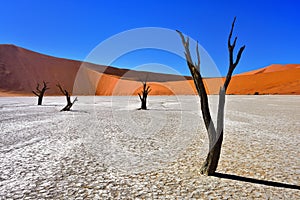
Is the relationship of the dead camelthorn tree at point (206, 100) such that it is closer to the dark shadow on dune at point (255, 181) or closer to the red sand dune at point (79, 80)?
the dark shadow on dune at point (255, 181)

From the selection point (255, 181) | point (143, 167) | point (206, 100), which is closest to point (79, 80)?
point (143, 167)

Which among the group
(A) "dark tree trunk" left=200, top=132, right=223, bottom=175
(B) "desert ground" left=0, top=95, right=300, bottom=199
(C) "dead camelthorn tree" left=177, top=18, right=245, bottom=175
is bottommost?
(B) "desert ground" left=0, top=95, right=300, bottom=199

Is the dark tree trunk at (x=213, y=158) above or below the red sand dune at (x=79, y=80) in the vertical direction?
below

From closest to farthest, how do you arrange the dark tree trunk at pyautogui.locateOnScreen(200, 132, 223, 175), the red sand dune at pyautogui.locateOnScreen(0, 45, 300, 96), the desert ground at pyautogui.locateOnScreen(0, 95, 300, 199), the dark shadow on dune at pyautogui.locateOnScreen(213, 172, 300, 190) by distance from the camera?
the desert ground at pyautogui.locateOnScreen(0, 95, 300, 199), the dark shadow on dune at pyautogui.locateOnScreen(213, 172, 300, 190), the dark tree trunk at pyautogui.locateOnScreen(200, 132, 223, 175), the red sand dune at pyautogui.locateOnScreen(0, 45, 300, 96)

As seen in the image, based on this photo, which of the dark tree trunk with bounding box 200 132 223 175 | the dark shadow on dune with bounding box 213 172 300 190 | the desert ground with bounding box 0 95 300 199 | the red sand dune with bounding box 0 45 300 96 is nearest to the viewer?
the desert ground with bounding box 0 95 300 199

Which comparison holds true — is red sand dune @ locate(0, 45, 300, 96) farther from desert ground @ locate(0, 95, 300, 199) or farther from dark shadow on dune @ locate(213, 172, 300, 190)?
dark shadow on dune @ locate(213, 172, 300, 190)

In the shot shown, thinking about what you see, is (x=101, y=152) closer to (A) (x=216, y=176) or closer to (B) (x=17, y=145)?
(B) (x=17, y=145)

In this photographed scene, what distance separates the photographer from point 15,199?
11.6 ft

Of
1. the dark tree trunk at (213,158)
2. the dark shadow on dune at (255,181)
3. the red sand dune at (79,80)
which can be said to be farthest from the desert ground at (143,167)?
the red sand dune at (79,80)

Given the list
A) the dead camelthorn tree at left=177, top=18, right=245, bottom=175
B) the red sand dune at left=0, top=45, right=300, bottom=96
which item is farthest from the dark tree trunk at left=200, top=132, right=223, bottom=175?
the red sand dune at left=0, top=45, right=300, bottom=96

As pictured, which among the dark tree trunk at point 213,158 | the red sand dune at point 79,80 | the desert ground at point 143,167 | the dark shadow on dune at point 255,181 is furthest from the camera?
the red sand dune at point 79,80

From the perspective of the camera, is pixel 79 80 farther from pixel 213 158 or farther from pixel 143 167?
pixel 213 158

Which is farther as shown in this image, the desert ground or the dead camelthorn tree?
the dead camelthorn tree

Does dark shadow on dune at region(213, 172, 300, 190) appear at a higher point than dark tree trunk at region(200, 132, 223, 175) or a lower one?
lower
